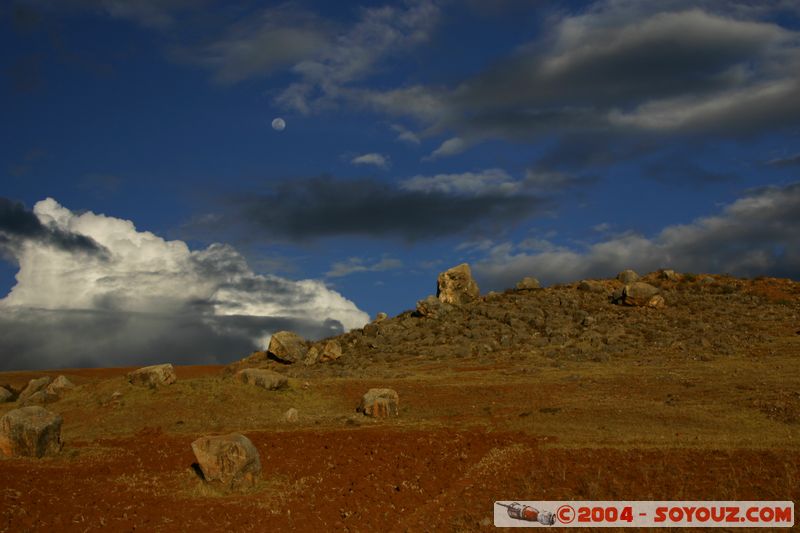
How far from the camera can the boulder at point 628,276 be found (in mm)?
78500

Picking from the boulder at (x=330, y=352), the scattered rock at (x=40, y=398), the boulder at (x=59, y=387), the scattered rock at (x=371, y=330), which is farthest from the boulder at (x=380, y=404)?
the scattered rock at (x=371, y=330)

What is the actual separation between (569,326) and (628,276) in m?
21.6

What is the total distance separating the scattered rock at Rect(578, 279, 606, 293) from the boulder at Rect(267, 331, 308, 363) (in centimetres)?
3098

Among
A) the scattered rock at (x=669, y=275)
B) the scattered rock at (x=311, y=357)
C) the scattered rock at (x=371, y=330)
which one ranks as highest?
the scattered rock at (x=669, y=275)

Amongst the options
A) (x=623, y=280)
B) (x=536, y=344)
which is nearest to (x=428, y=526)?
(x=536, y=344)

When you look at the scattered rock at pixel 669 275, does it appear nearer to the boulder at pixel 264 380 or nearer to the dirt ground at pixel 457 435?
the dirt ground at pixel 457 435

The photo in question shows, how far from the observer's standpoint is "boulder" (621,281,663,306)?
67.4 m

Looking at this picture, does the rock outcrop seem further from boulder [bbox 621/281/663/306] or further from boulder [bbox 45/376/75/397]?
boulder [bbox 45/376/75/397]

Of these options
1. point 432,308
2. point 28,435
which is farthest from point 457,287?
point 28,435

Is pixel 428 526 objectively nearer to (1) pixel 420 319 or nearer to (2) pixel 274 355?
(2) pixel 274 355

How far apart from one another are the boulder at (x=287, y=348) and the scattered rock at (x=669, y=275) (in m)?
41.7

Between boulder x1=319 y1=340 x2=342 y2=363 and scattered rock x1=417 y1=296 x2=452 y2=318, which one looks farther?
scattered rock x1=417 y1=296 x2=452 y2=318

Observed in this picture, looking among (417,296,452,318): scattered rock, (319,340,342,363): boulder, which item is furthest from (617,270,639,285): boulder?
(319,340,342,363): boulder

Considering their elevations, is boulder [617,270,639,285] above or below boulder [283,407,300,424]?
above
